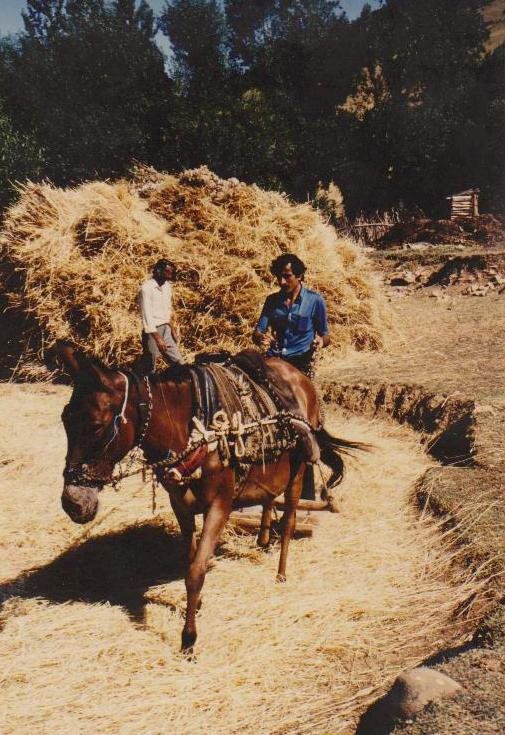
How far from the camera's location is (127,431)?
10.1 ft

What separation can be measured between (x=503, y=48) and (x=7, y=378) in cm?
3817

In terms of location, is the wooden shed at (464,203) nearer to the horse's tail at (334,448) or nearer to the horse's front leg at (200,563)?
the horse's tail at (334,448)

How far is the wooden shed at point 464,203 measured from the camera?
29.5m

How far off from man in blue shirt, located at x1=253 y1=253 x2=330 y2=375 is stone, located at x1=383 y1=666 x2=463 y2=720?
272 cm

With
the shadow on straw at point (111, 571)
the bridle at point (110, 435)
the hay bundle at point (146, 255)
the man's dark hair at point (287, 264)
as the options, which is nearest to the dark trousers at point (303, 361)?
the man's dark hair at point (287, 264)

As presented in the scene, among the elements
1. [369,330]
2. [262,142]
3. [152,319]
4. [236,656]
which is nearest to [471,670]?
[236,656]

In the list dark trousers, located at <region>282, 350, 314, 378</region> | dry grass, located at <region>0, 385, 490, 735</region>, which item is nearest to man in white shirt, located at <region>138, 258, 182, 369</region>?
dry grass, located at <region>0, 385, 490, 735</region>

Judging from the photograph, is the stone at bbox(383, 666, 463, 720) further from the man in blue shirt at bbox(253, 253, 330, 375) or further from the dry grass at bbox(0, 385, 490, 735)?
the man in blue shirt at bbox(253, 253, 330, 375)

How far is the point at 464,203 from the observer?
29.7 metres

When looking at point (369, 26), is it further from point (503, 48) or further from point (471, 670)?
point (471, 670)

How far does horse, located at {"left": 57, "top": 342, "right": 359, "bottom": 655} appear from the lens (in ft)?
9.71

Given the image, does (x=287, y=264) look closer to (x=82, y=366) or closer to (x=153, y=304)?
(x=82, y=366)

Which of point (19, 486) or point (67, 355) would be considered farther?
point (19, 486)

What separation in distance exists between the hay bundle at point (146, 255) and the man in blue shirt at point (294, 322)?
484cm
